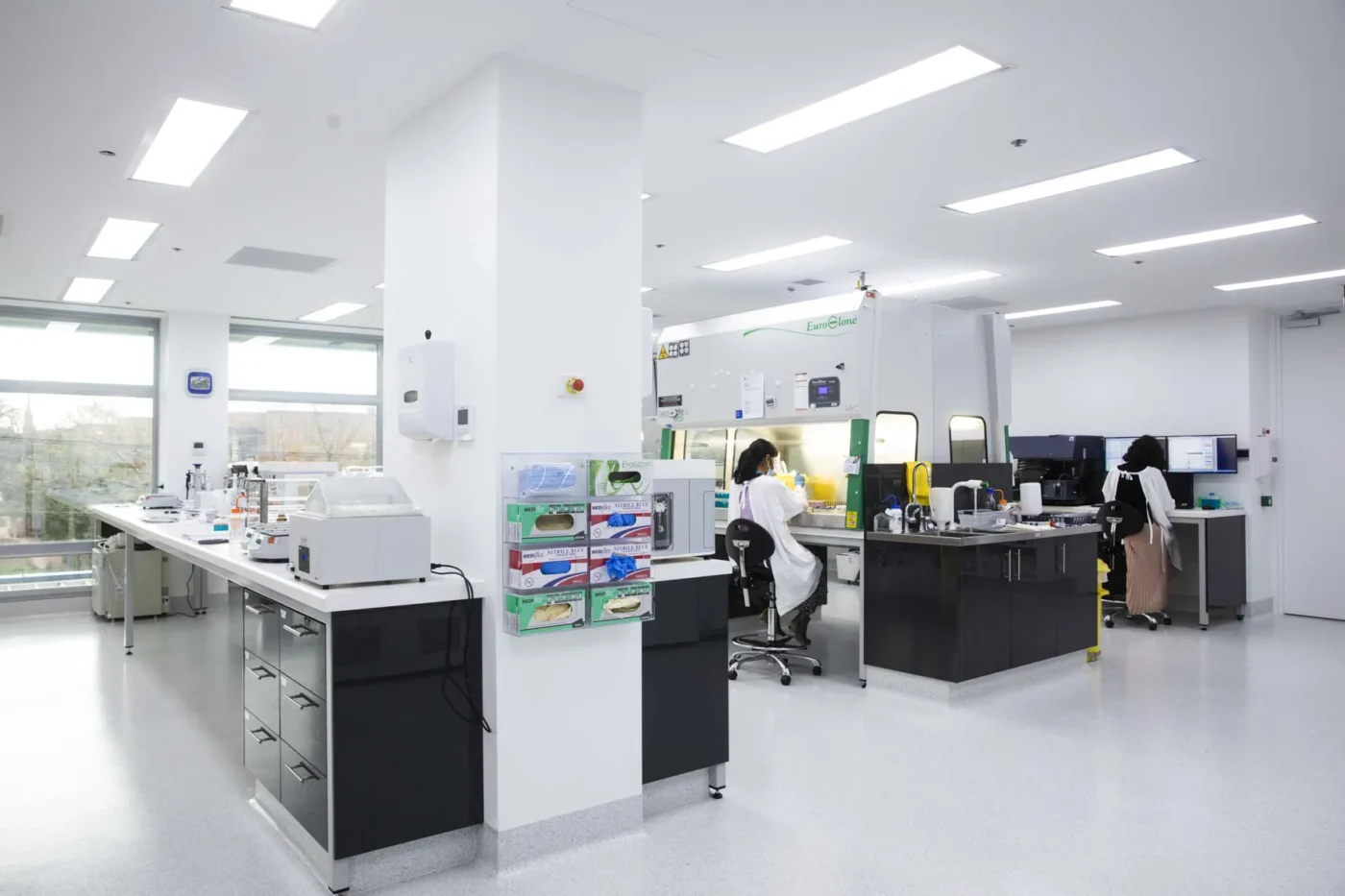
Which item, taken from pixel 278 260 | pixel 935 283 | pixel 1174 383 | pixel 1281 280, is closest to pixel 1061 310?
pixel 1174 383

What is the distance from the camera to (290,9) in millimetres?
2791

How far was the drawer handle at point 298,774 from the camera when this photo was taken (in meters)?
2.87

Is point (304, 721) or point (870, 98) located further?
point (870, 98)

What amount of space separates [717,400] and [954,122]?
3.06 metres

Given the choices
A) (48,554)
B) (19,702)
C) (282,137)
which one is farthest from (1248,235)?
(48,554)

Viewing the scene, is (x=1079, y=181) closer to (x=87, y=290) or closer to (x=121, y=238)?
(x=121, y=238)

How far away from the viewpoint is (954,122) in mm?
3699

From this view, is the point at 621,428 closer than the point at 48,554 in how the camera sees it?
Yes

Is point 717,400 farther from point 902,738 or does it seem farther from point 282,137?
point 282,137

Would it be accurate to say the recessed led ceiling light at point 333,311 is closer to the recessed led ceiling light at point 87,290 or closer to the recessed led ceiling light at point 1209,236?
the recessed led ceiling light at point 87,290

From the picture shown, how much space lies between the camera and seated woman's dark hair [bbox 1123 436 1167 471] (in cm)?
727

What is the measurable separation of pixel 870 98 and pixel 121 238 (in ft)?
15.8

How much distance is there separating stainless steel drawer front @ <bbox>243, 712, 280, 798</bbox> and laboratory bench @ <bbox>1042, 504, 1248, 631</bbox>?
577 centimetres

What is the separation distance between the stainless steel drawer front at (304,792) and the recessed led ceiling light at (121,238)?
369 cm
